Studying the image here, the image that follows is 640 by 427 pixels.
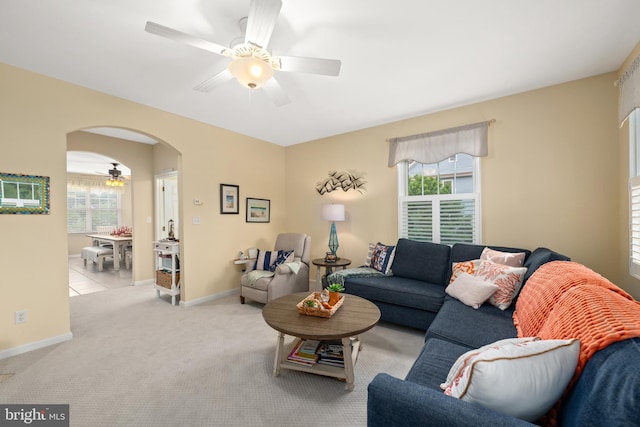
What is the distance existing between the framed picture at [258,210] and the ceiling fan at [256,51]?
2696mm

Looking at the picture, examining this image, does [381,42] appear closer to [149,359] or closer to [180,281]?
[149,359]

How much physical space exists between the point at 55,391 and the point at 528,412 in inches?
111

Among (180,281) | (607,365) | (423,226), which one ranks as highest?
(423,226)

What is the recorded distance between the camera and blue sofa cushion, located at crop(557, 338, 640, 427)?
2.15 ft

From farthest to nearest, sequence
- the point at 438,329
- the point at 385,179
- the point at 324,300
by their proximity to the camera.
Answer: the point at 385,179 → the point at 324,300 → the point at 438,329

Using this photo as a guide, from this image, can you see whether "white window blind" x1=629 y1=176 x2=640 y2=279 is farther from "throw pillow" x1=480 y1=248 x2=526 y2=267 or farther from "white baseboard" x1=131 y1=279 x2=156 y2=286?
"white baseboard" x1=131 y1=279 x2=156 y2=286

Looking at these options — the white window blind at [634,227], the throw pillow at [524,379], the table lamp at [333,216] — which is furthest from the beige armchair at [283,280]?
the white window blind at [634,227]

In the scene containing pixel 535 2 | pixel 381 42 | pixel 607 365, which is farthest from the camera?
pixel 381 42

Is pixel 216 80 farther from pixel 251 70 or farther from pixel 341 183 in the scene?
pixel 341 183

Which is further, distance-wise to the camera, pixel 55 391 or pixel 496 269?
pixel 496 269

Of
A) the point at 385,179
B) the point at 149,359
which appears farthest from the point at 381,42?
the point at 149,359

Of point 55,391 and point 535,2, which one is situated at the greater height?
point 535,2

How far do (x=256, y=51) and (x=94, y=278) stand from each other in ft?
19.3

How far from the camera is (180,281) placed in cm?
371
